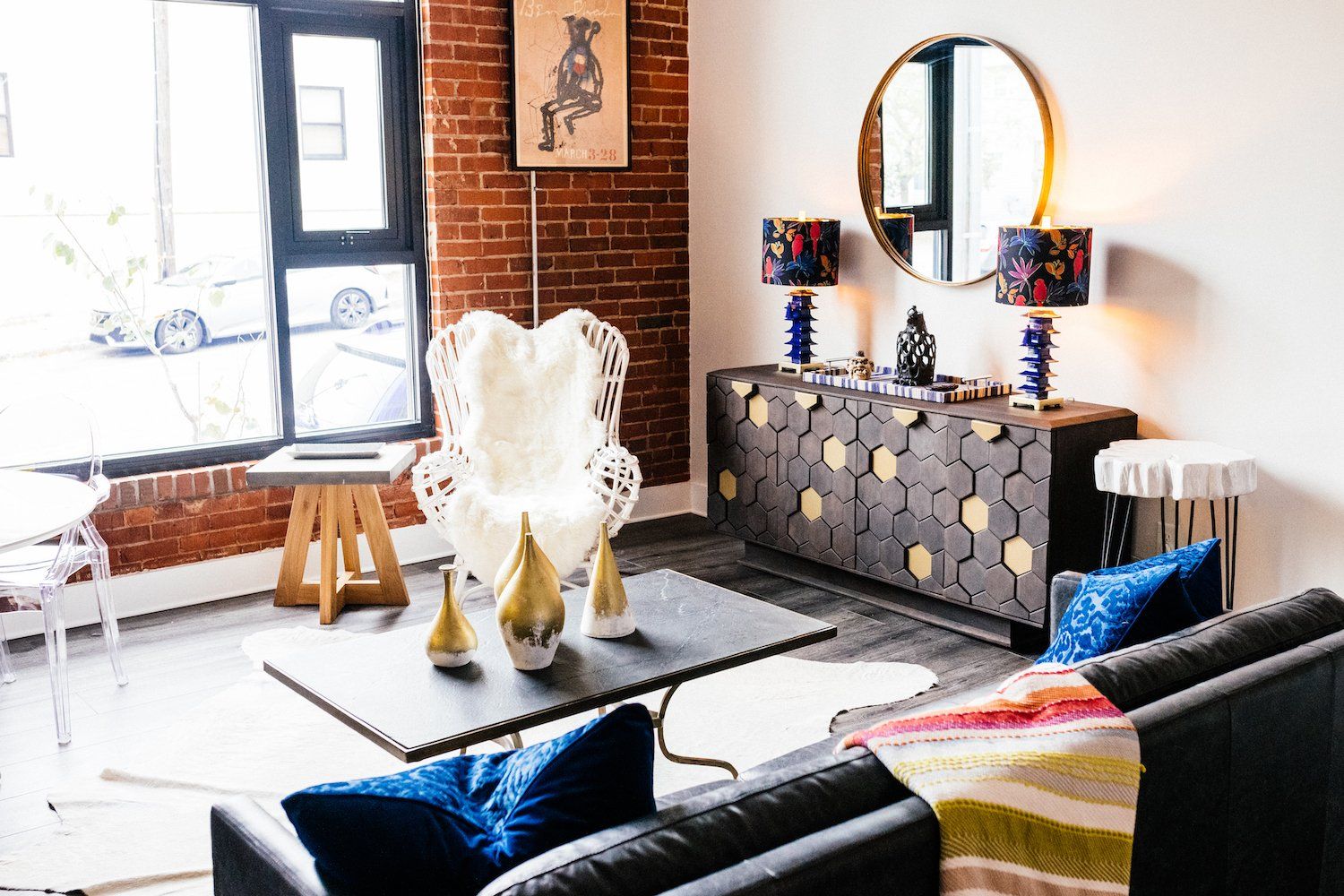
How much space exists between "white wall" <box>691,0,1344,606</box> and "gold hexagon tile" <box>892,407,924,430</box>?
49 cm

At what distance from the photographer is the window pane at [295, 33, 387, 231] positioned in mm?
4982

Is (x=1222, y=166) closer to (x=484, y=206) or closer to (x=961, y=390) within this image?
(x=961, y=390)

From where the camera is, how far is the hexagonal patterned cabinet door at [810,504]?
4777 mm

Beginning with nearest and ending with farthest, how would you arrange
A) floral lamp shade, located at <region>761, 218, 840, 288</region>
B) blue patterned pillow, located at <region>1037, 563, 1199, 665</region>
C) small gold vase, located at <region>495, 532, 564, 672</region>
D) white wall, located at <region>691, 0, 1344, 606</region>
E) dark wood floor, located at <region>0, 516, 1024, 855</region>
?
1. blue patterned pillow, located at <region>1037, 563, 1199, 665</region>
2. small gold vase, located at <region>495, 532, 564, 672</region>
3. dark wood floor, located at <region>0, 516, 1024, 855</region>
4. white wall, located at <region>691, 0, 1344, 606</region>
5. floral lamp shade, located at <region>761, 218, 840, 288</region>

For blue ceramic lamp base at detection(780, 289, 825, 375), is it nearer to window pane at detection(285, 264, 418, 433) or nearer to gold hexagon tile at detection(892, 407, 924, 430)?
gold hexagon tile at detection(892, 407, 924, 430)

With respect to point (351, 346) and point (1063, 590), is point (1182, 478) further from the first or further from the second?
point (351, 346)

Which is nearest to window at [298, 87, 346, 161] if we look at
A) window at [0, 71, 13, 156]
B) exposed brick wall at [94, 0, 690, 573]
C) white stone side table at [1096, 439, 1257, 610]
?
exposed brick wall at [94, 0, 690, 573]

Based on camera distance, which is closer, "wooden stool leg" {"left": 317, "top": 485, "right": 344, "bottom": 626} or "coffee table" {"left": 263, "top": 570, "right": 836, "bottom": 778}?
"coffee table" {"left": 263, "top": 570, "right": 836, "bottom": 778}

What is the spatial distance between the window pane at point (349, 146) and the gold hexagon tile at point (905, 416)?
2.29 m

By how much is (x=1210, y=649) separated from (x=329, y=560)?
3.28 m

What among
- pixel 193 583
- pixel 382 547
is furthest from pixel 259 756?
pixel 193 583

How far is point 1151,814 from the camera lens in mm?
1856

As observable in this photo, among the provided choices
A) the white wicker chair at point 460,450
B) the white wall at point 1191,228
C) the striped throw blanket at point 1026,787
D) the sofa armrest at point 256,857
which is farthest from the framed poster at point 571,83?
the striped throw blanket at point 1026,787

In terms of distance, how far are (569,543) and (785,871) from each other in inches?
109
